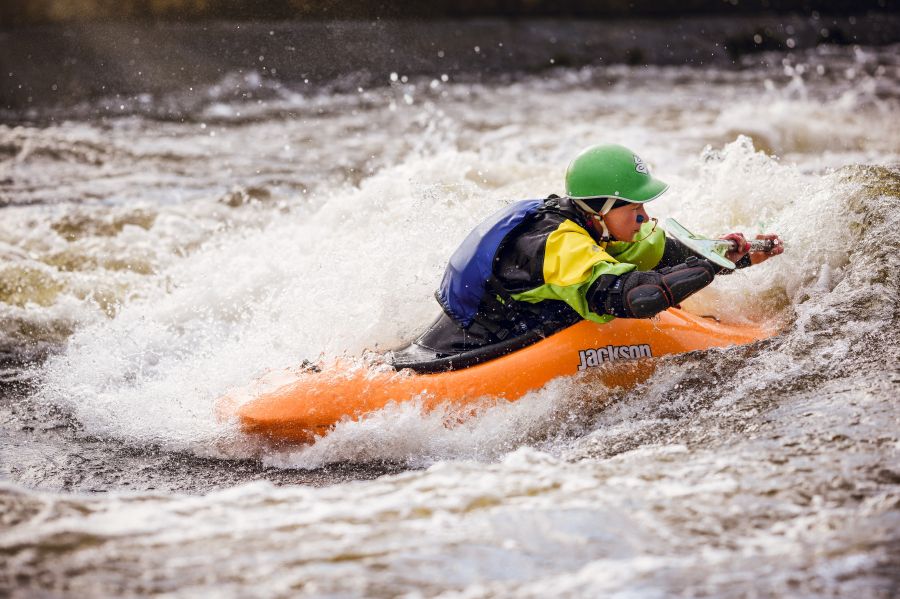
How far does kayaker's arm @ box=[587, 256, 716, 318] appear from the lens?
3.95 metres

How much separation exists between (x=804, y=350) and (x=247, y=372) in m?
2.99

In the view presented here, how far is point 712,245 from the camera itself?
4441 mm

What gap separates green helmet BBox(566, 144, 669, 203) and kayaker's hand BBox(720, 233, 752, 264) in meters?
0.54

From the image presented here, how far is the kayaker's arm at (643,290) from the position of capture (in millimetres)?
3945

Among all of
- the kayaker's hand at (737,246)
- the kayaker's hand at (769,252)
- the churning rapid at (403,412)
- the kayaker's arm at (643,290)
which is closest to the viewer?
the churning rapid at (403,412)

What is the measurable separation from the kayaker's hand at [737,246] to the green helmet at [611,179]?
537 millimetres

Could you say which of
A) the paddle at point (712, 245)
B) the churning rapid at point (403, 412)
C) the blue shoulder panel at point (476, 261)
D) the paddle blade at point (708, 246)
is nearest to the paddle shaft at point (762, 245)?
the paddle at point (712, 245)

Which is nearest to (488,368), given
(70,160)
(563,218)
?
(563,218)

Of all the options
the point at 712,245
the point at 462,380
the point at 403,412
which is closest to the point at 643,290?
the point at 712,245

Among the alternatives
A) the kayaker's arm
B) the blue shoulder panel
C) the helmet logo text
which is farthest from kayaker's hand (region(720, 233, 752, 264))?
the blue shoulder panel

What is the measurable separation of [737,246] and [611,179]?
83 centimetres

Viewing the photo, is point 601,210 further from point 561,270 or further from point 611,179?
point 561,270

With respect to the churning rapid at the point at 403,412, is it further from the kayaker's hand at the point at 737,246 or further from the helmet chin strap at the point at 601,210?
the helmet chin strap at the point at 601,210

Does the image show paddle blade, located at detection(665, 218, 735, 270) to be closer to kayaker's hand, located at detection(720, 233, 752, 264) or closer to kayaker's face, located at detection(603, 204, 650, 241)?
kayaker's hand, located at detection(720, 233, 752, 264)
